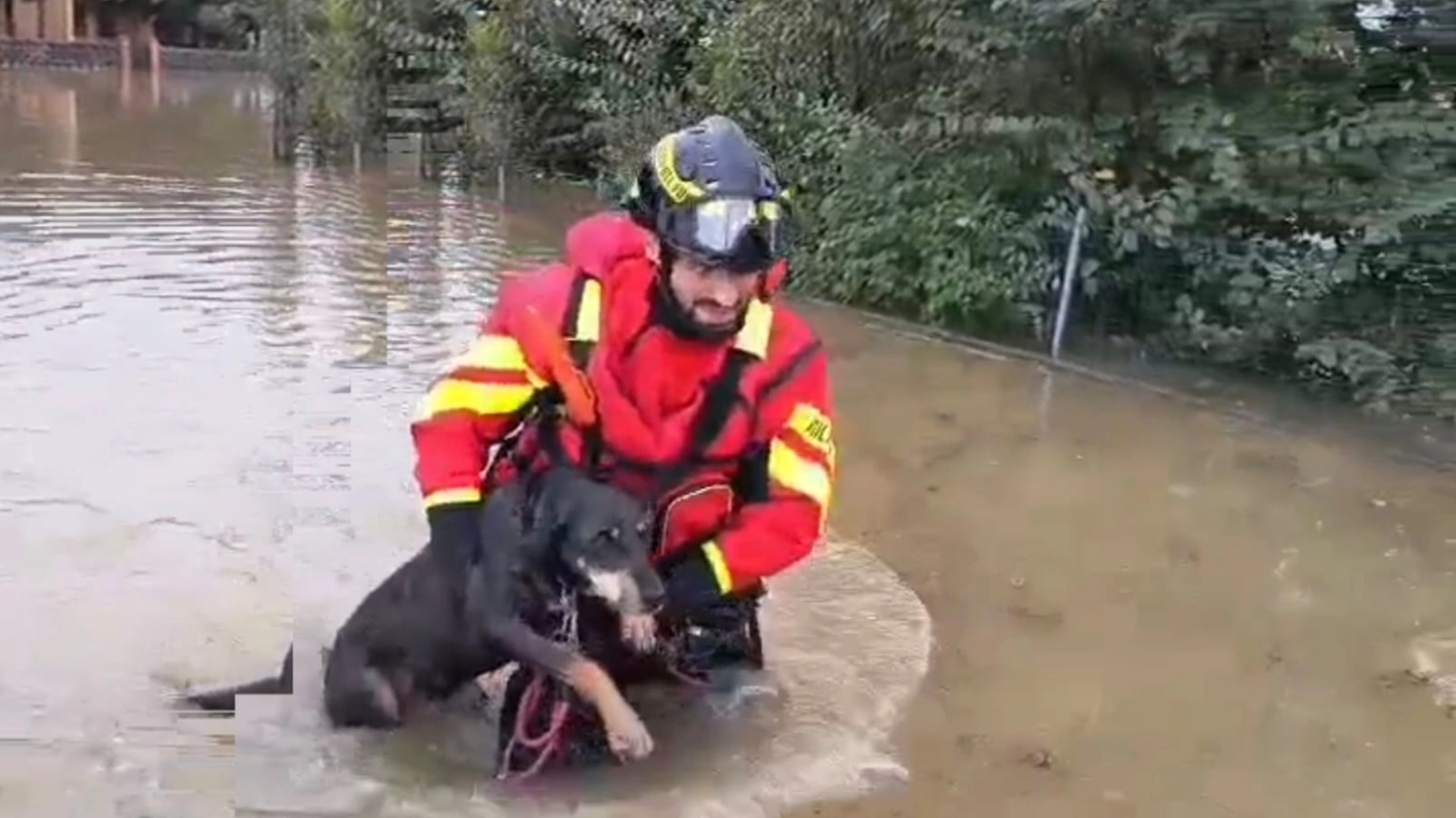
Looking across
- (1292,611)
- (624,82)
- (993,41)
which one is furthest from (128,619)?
(624,82)

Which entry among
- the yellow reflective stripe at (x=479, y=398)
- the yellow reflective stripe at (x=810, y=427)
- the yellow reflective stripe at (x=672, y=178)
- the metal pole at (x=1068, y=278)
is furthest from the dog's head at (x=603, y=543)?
the metal pole at (x=1068, y=278)

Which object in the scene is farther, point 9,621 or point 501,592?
point 9,621

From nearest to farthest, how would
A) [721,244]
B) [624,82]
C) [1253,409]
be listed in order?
[721,244] → [1253,409] → [624,82]

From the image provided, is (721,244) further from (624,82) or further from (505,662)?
(624,82)

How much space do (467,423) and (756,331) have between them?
0.71 metres

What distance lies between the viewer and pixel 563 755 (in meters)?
4.45

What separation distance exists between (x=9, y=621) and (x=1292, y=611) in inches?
161

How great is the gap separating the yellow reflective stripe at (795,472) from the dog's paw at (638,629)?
20.4 inches

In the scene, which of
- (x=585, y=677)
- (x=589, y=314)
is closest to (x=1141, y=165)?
(x=589, y=314)

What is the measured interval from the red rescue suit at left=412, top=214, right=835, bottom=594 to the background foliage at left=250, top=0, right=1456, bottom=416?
5198mm

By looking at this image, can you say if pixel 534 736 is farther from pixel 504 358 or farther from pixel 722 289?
pixel 722 289

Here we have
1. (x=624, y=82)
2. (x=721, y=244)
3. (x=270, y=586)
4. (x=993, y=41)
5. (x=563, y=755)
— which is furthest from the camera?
(x=624, y=82)

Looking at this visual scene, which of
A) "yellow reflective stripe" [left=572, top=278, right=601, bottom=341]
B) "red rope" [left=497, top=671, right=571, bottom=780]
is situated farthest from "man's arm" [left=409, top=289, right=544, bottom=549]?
"red rope" [left=497, top=671, right=571, bottom=780]

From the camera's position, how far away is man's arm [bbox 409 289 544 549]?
4.16m
